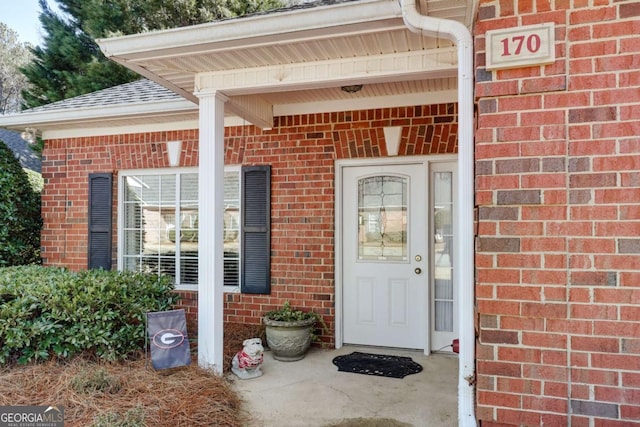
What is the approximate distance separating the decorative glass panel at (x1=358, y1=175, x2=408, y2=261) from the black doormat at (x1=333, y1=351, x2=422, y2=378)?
42.4 inches

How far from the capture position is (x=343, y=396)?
140 inches

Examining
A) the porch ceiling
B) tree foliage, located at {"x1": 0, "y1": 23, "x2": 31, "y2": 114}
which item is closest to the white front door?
the porch ceiling

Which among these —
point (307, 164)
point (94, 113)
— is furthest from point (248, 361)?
point (94, 113)

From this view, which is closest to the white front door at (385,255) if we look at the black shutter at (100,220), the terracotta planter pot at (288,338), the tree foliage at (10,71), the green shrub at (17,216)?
the terracotta planter pot at (288,338)

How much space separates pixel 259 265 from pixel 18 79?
73.1ft

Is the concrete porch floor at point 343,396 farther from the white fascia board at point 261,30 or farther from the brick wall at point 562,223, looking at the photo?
the white fascia board at point 261,30

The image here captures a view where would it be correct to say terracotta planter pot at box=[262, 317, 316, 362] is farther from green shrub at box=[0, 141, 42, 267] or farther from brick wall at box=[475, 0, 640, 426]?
green shrub at box=[0, 141, 42, 267]

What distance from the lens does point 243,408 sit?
3330mm

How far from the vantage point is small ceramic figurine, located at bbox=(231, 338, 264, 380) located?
3.95 m

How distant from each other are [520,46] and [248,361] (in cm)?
330

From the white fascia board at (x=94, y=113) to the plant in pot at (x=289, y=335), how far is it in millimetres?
2590

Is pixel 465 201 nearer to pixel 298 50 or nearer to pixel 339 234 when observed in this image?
pixel 298 50

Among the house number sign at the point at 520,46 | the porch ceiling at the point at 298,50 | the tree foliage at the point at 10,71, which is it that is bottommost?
the house number sign at the point at 520,46

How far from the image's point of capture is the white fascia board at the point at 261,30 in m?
2.79
